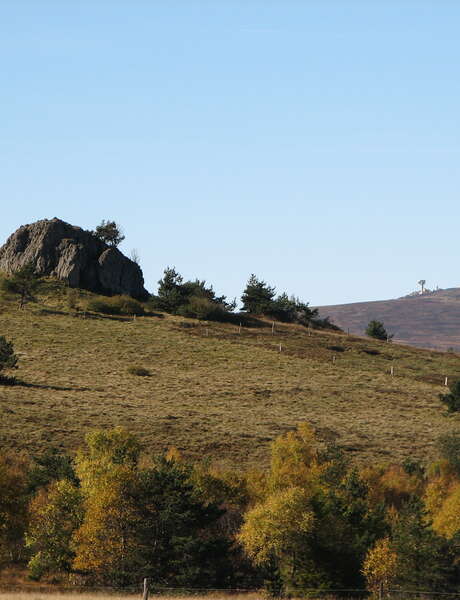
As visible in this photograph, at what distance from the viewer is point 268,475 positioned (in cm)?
6269

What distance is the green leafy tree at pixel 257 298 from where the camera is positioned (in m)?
141

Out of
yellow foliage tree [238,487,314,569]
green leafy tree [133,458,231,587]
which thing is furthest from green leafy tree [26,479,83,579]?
yellow foliage tree [238,487,314,569]

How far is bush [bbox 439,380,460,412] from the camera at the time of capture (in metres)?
91.2

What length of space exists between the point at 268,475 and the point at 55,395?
28.8 metres

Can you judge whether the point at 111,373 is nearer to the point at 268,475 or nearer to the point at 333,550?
the point at 268,475

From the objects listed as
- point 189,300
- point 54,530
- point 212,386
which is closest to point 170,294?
point 189,300

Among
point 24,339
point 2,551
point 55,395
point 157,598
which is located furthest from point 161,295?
point 157,598

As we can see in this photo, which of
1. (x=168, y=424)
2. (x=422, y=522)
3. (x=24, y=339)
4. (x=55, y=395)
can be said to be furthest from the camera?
(x=24, y=339)

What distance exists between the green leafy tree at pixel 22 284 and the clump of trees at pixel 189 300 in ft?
56.2

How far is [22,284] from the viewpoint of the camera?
126 meters

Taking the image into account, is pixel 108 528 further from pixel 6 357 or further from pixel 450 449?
pixel 6 357

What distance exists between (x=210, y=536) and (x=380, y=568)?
8378 millimetres

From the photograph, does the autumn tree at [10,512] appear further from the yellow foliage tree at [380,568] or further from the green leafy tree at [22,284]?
the green leafy tree at [22,284]

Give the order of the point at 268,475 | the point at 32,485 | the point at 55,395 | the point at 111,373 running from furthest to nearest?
1. the point at 111,373
2. the point at 55,395
3. the point at 268,475
4. the point at 32,485
